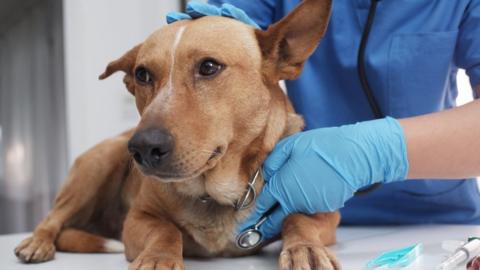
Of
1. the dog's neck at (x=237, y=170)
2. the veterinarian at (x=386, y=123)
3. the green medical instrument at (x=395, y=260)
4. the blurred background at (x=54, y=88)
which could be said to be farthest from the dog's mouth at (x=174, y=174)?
the blurred background at (x=54, y=88)

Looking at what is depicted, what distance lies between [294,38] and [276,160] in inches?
11.3

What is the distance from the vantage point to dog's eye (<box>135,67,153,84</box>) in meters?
1.21

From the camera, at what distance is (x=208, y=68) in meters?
1.15

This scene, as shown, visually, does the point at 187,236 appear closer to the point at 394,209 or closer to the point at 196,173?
the point at 196,173

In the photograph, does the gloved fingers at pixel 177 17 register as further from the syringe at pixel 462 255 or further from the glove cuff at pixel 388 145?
the syringe at pixel 462 255

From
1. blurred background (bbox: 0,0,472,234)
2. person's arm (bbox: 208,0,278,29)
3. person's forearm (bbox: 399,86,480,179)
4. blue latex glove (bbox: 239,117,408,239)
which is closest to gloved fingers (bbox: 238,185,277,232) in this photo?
blue latex glove (bbox: 239,117,408,239)

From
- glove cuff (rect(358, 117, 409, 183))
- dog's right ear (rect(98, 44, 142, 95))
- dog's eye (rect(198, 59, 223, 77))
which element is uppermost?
dog's eye (rect(198, 59, 223, 77))

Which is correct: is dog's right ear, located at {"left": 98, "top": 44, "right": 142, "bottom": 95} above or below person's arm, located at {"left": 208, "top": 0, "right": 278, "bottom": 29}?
below

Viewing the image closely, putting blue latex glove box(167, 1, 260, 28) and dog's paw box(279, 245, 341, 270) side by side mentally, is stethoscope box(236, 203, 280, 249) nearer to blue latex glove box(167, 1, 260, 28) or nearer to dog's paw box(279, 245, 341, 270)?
dog's paw box(279, 245, 341, 270)

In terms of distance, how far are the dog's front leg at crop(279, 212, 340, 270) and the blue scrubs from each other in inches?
16.6

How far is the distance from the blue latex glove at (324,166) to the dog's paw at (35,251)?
20.6 inches

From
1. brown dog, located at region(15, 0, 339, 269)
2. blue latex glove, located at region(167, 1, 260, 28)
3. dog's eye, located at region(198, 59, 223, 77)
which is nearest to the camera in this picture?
brown dog, located at region(15, 0, 339, 269)

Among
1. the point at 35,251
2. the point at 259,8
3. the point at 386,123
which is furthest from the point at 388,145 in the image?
the point at 35,251

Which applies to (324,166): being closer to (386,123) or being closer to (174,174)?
(386,123)
